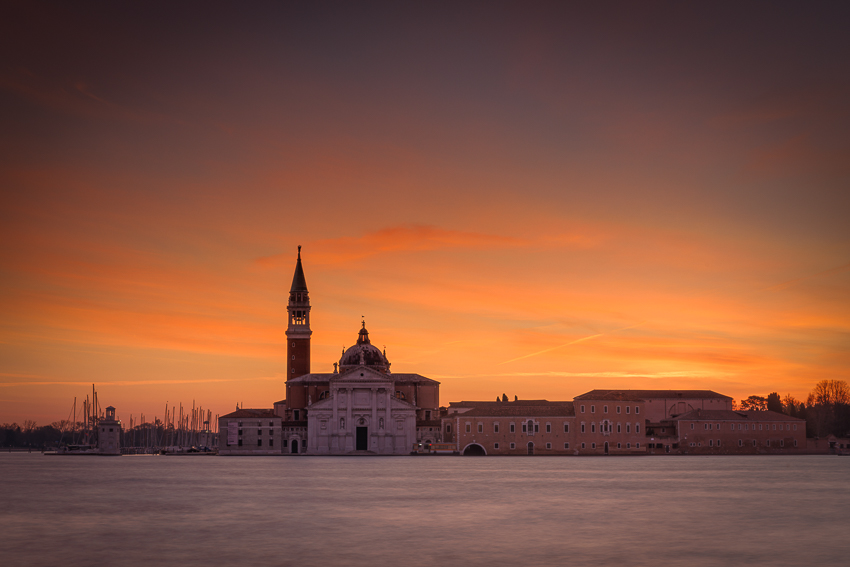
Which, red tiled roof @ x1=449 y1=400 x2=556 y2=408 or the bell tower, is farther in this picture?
the bell tower

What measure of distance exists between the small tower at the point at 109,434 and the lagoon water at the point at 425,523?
2422 inches

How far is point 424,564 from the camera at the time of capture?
18.4m

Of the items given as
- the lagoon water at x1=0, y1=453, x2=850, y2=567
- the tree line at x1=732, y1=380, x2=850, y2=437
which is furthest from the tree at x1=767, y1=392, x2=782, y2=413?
the lagoon water at x1=0, y1=453, x2=850, y2=567

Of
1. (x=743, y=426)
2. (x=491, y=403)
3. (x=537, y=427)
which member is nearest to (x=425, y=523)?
(x=537, y=427)

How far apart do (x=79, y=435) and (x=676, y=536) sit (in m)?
158

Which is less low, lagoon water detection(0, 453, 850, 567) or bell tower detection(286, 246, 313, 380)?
bell tower detection(286, 246, 313, 380)

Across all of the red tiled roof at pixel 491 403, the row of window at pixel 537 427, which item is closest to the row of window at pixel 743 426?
the row of window at pixel 537 427

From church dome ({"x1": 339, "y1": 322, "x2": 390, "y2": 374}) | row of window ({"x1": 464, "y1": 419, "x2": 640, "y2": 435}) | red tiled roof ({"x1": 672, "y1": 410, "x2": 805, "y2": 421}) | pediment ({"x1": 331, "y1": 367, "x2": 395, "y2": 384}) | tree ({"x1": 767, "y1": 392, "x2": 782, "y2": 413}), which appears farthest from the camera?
tree ({"x1": 767, "y1": 392, "x2": 782, "y2": 413})

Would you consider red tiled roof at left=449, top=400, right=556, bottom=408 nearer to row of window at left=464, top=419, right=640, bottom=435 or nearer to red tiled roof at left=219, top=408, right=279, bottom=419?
row of window at left=464, top=419, right=640, bottom=435

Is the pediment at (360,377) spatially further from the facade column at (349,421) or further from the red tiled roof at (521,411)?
the red tiled roof at (521,411)

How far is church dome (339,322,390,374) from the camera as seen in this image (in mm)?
104050

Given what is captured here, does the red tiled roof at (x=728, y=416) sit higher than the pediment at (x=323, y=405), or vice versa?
the pediment at (x=323, y=405)

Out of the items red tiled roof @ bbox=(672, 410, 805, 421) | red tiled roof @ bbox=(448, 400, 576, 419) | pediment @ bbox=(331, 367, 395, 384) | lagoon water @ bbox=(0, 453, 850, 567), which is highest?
pediment @ bbox=(331, 367, 395, 384)

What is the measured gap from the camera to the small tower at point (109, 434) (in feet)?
344
